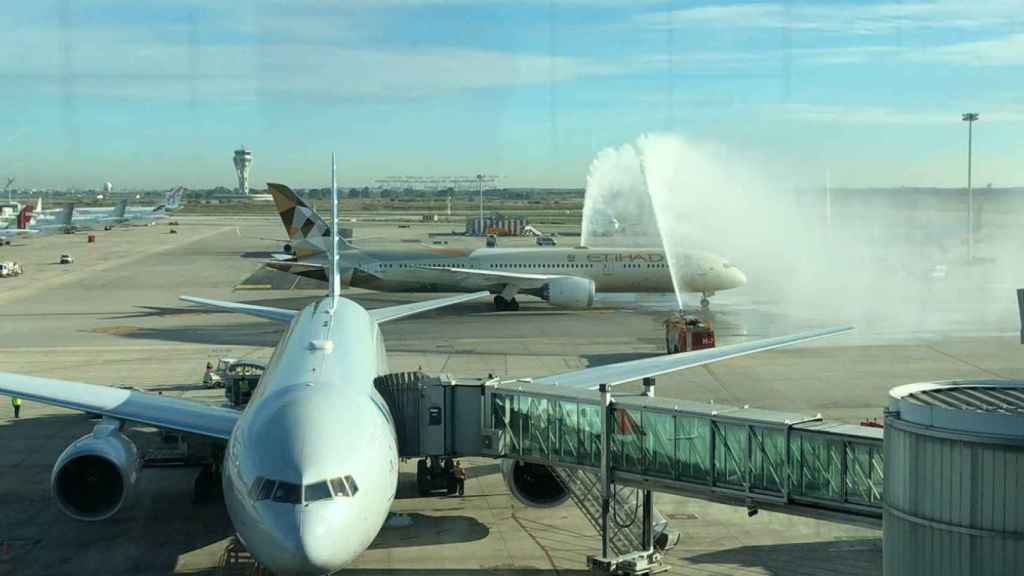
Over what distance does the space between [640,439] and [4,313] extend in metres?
54.6

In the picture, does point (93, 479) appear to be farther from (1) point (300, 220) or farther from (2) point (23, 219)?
(2) point (23, 219)

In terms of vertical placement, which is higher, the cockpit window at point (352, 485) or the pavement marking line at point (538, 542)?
the cockpit window at point (352, 485)

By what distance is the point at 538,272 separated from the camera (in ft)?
217

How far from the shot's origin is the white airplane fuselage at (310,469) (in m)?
17.3

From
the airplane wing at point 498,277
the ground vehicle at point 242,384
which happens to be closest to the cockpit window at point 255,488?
the ground vehicle at point 242,384

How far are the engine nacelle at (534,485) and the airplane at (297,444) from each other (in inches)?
5.1

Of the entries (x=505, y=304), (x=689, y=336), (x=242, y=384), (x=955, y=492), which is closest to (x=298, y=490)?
(x=955, y=492)

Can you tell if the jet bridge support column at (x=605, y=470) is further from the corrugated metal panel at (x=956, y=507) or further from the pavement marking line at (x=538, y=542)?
the corrugated metal panel at (x=956, y=507)

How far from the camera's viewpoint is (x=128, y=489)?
81.1ft

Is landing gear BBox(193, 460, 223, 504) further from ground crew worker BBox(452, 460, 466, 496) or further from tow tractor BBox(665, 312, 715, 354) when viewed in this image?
tow tractor BBox(665, 312, 715, 354)

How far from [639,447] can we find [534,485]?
432 cm

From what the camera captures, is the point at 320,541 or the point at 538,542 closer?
the point at 320,541

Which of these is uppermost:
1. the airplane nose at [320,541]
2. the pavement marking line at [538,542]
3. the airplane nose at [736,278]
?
the airplane nose at [736,278]

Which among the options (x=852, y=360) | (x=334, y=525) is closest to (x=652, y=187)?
(x=852, y=360)
